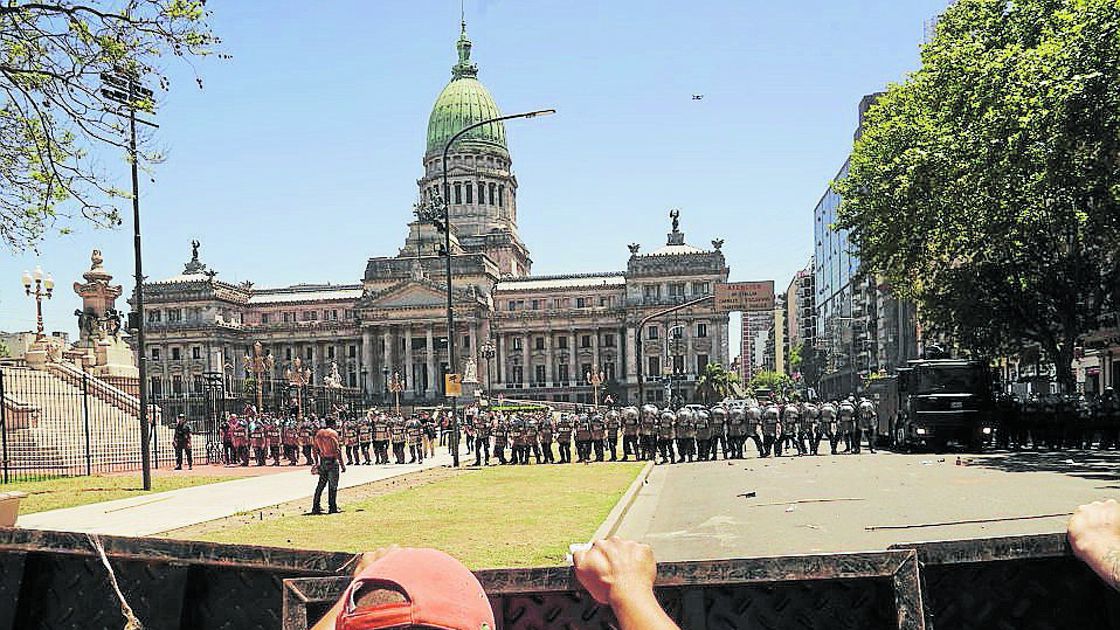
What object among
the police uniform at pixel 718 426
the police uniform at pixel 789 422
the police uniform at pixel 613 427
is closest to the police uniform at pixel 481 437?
the police uniform at pixel 613 427

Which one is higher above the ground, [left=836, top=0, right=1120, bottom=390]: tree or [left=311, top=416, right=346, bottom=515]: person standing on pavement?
[left=836, top=0, right=1120, bottom=390]: tree

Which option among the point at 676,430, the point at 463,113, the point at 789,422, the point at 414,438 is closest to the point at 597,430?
the point at 676,430

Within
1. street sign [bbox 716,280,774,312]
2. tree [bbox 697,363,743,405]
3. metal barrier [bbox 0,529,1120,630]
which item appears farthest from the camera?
tree [bbox 697,363,743,405]

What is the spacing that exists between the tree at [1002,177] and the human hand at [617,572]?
21.3m

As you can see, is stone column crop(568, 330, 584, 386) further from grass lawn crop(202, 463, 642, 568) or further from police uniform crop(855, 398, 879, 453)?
grass lawn crop(202, 463, 642, 568)

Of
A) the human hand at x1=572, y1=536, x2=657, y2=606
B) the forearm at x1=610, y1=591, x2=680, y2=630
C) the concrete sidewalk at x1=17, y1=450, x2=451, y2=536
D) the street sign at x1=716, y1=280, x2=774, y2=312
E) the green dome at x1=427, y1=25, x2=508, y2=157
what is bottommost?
the concrete sidewalk at x1=17, y1=450, x2=451, y2=536

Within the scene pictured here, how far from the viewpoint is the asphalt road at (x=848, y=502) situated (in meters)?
12.4

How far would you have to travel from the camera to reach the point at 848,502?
16.9 meters

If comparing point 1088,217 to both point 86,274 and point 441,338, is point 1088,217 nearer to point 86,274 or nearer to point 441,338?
point 86,274

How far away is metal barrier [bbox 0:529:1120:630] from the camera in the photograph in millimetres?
2344

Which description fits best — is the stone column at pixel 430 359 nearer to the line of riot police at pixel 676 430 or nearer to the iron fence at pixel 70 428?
the iron fence at pixel 70 428

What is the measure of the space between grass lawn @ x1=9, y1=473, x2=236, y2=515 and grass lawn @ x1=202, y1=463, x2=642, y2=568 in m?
5.27

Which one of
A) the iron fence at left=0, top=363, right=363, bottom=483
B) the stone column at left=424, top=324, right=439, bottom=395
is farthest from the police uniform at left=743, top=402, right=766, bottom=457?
the stone column at left=424, top=324, right=439, bottom=395

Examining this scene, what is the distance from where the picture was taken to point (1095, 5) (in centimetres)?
2108
